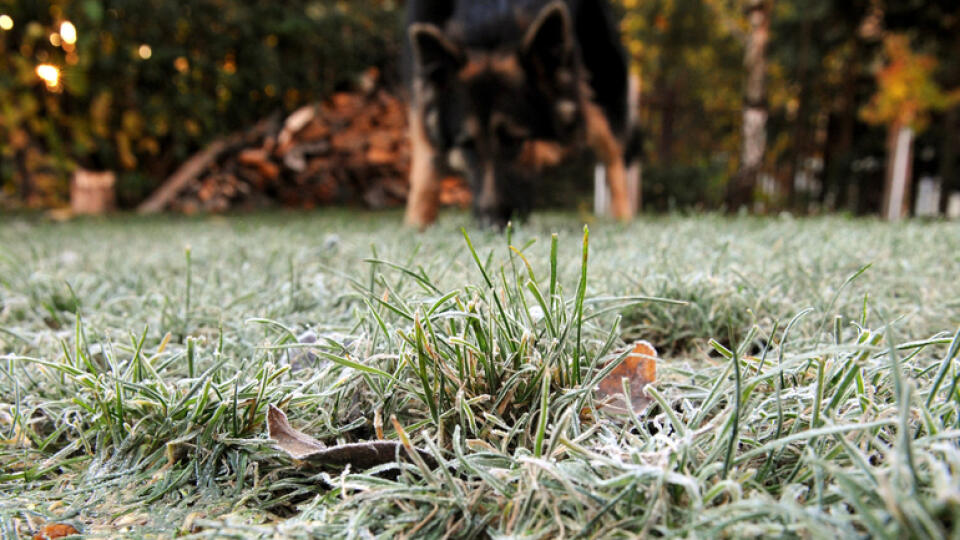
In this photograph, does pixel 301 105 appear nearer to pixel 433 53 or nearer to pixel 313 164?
pixel 313 164

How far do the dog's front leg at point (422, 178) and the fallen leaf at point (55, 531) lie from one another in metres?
2.43

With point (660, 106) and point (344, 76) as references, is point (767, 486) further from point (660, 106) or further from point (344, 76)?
point (660, 106)

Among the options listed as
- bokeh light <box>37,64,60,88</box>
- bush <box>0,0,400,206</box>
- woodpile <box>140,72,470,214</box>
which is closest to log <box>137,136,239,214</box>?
woodpile <box>140,72,470,214</box>

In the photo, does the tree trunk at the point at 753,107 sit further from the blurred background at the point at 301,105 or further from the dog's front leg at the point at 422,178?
the dog's front leg at the point at 422,178

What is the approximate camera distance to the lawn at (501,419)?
1.64 ft

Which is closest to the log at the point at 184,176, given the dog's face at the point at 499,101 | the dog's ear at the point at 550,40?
the dog's face at the point at 499,101

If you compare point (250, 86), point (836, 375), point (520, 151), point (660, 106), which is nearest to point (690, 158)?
point (660, 106)

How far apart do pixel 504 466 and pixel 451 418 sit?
0.11m

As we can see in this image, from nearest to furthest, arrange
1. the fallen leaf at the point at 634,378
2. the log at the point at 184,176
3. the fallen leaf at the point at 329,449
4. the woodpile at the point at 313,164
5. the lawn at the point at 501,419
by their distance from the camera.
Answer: the lawn at the point at 501,419 → the fallen leaf at the point at 329,449 → the fallen leaf at the point at 634,378 → the log at the point at 184,176 → the woodpile at the point at 313,164

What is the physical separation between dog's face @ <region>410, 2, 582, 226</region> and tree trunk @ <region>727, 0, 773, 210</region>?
143 inches

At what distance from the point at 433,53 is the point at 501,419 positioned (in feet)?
6.77

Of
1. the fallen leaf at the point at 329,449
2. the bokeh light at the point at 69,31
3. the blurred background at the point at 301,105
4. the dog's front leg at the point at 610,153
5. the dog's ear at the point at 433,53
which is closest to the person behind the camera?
the fallen leaf at the point at 329,449

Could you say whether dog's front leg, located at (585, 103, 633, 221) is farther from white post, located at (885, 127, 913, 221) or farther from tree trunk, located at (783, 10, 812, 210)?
tree trunk, located at (783, 10, 812, 210)

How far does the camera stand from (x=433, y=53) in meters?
2.44
